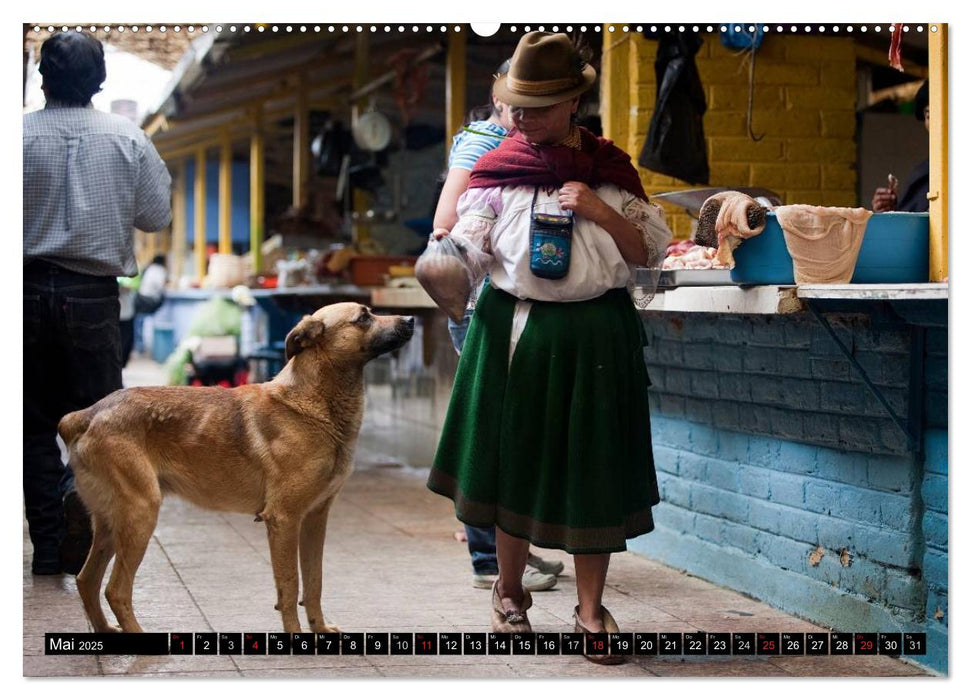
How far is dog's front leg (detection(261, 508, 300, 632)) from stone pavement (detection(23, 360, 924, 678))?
0.53 ft

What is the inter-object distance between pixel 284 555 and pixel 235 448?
372mm

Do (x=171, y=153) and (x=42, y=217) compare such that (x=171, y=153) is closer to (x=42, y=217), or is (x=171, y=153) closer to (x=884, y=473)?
(x=42, y=217)

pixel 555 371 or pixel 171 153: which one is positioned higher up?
pixel 171 153

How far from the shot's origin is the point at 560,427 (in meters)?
Result: 4.24

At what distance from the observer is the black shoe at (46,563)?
16.8 ft

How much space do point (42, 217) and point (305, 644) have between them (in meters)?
1.72

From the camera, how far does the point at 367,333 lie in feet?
14.1

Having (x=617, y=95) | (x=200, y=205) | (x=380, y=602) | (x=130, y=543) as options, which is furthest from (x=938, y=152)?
(x=200, y=205)

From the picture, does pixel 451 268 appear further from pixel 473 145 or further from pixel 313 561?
pixel 313 561

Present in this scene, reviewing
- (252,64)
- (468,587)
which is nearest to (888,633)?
(468,587)

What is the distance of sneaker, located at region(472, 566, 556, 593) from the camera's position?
525 cm

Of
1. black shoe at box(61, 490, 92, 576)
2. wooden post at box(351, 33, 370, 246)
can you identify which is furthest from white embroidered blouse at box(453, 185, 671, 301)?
wooden post at box(351, 33, 370, 246)

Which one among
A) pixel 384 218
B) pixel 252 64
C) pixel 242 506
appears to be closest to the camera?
pixel 242 506

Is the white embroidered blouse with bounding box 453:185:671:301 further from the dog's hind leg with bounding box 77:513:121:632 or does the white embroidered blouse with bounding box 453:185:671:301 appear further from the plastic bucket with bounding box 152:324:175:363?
the plastic bucket with bounding box 152:324:175:363
